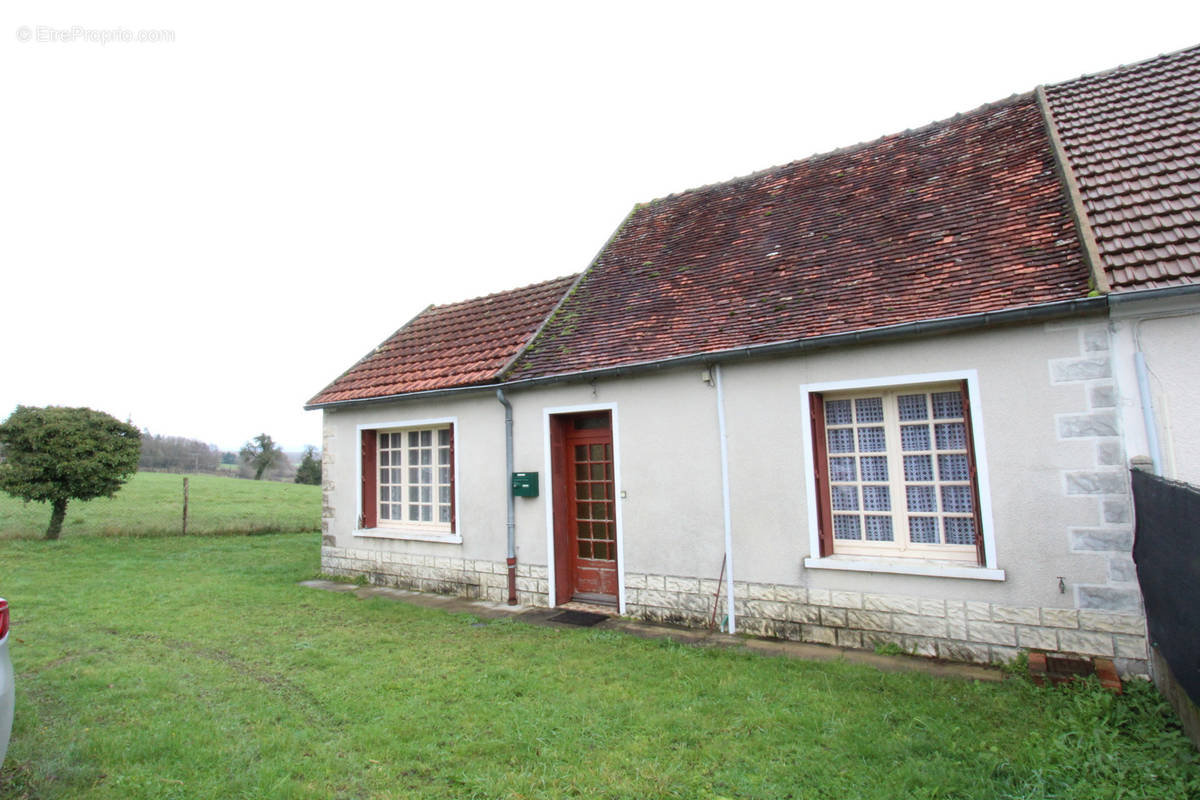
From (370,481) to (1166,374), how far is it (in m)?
10.2

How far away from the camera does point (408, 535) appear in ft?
32.2

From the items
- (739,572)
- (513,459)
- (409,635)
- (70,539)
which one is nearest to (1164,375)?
(739,572)

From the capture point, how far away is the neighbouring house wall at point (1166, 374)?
4.70 m

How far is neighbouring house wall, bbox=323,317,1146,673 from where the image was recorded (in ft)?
16.4

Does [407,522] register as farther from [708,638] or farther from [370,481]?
[708,638]

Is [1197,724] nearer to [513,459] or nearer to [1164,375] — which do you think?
[1164,375]

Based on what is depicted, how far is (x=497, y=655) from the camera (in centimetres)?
614

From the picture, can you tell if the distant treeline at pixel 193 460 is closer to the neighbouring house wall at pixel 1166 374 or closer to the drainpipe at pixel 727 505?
the drainpipe at pixel 727 505

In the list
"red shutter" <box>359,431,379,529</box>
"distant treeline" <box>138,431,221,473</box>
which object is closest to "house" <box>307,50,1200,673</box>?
"red shutter" <box>359,431,379,529</box>

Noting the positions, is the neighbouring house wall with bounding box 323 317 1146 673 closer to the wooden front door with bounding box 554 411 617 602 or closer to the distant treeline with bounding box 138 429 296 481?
the wooden front door with bounding box 554 411 617 602

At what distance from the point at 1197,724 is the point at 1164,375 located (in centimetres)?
261

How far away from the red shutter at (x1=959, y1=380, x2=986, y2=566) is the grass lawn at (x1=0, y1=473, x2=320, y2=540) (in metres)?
17.5

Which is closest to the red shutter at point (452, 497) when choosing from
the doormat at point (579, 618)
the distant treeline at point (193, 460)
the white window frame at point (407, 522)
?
the white window frame at point (407, 522)

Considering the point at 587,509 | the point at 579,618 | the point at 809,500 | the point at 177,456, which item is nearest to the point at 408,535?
the point at 587,509
